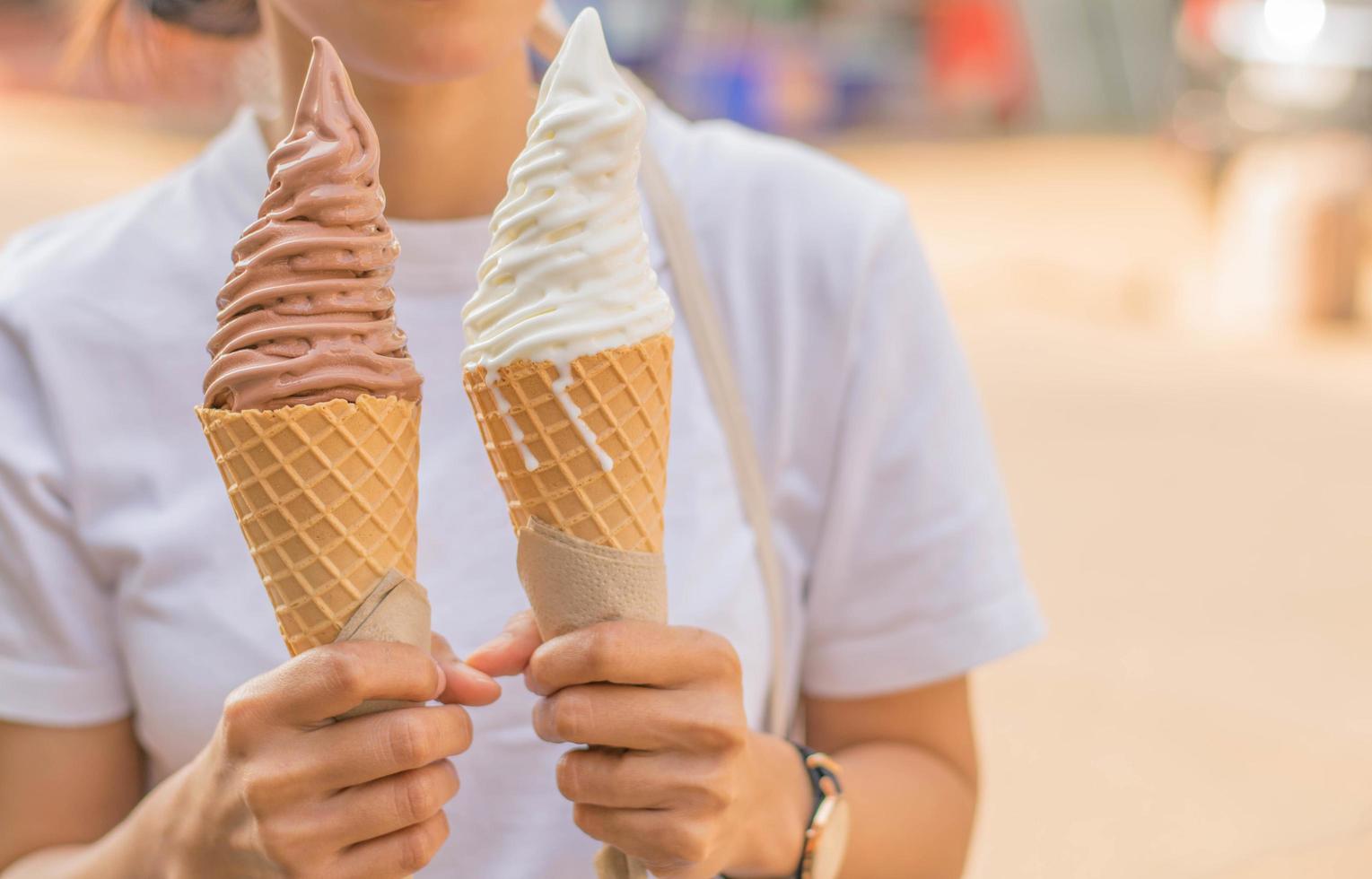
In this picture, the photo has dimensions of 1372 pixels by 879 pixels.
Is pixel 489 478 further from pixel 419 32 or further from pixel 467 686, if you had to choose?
pixel 419 32

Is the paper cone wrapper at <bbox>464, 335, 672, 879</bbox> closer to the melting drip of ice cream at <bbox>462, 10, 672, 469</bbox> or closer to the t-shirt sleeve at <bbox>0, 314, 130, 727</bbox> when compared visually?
the melting drip of ice cream at <bbox>462, 10, 672, 469</bbox>

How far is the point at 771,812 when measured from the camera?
4.60 ft

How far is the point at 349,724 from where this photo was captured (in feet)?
3.75

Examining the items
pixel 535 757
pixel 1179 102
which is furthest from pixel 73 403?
pixel 1179 102

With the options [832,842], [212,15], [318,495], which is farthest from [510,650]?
[212,15]

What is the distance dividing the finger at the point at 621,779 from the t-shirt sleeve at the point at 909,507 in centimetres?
55

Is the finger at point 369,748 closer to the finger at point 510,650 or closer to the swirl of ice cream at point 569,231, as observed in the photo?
the finger at point 510,650

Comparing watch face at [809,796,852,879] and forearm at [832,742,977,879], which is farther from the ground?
watch face at [809,796,852,879]

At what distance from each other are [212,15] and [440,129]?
47 cm

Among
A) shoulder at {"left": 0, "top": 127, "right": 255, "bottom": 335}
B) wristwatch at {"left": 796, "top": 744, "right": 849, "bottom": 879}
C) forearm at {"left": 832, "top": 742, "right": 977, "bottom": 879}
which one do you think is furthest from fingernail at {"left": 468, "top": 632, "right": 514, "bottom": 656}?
shoulder at {"left": 0, "top": 127, "right": 255, "bottom": 335}

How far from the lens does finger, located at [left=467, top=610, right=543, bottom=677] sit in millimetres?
1258

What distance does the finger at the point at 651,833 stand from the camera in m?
1.19

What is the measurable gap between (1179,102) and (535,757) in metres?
12.2

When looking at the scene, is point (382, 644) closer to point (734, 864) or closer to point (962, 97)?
point (734, 864)
